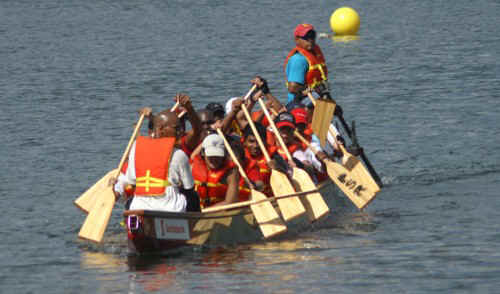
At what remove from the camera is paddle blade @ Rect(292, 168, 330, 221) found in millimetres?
16431

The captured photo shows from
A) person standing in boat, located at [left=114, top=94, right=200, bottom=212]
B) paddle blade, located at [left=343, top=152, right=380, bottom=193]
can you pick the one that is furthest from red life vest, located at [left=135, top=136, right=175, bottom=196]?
paddle blade, located at [left=343, top=152, right=380, bottom=193]

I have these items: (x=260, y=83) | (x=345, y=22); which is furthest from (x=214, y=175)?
Result: (x=345, y=22)

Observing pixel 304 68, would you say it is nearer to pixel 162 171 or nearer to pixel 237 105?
pixel 237 105

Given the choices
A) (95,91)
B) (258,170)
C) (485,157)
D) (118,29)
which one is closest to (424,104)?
(485,157)

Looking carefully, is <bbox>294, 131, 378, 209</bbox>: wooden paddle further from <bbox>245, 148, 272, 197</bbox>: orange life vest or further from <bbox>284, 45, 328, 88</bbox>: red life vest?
<bbox>284, 45, 328, 88</bbox>: red life vest

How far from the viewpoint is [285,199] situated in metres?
16.1

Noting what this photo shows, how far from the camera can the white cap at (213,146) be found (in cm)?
1570

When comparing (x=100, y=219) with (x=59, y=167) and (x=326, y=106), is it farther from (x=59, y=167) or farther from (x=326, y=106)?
(x=59, y=167)

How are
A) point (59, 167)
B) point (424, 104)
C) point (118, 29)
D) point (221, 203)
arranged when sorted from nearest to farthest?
point (221, 203) → point (59, 167) → point (424, 104) → point (118, 29)

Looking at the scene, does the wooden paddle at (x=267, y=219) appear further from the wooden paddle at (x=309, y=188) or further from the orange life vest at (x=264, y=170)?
the orange life vest at (x=264, y=170)

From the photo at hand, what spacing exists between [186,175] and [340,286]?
8.02 feet

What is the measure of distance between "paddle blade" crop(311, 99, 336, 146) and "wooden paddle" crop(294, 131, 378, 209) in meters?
0.49

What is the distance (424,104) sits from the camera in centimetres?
3009

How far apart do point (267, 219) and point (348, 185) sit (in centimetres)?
295
